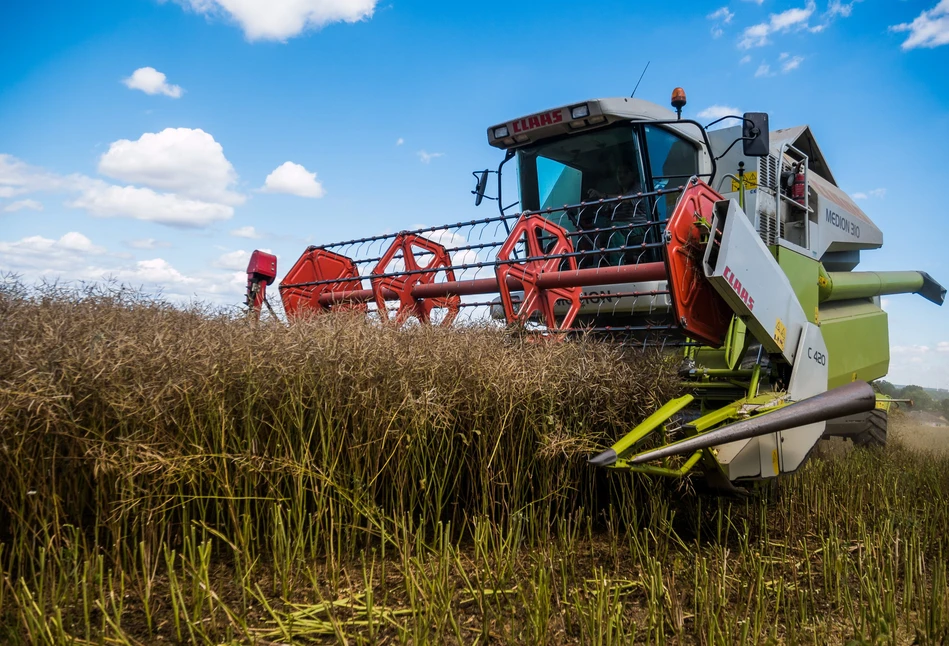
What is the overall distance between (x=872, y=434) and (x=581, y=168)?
368cm

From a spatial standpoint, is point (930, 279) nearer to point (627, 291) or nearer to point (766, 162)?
point (766, 162)

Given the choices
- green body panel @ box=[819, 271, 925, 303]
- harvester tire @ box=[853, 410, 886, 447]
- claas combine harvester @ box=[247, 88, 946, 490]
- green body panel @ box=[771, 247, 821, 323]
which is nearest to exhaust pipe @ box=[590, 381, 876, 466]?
claas combine harvester @ box=[247, 88, 946, 490]

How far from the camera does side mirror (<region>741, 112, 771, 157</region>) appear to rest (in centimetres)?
369

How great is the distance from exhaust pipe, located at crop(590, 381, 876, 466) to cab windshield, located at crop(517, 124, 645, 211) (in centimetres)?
220

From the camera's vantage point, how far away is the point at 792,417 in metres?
2.71

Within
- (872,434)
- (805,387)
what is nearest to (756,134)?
(805,387)

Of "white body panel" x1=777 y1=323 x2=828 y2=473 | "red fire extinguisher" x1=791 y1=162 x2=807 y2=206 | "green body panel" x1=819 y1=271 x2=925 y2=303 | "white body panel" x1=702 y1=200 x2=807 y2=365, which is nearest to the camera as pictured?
"white body panel" x1=702 y1=200 x2=807 y2=365

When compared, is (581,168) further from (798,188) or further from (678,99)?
(798,188)

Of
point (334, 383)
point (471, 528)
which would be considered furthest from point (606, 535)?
point (334, 383)

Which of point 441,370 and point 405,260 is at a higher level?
point 405,260

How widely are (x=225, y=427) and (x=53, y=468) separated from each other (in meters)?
0.54

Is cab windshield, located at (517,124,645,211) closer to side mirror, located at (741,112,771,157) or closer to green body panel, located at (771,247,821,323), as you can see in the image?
side mirror, located at (741,112,771,157)

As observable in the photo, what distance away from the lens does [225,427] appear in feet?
8.12

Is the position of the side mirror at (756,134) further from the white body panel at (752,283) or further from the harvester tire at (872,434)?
the harvester tire at (872,434)
